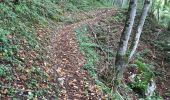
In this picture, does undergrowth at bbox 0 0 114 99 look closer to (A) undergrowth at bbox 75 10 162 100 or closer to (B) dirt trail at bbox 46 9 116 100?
(B) dirt trail at bbox 46 9 116 100

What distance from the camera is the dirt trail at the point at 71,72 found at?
8.28 meters

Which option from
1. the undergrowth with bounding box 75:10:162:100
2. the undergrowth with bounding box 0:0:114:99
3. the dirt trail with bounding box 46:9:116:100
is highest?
the undergrowth with bounding box 0:0:114:99

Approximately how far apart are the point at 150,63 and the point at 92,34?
4063 mm

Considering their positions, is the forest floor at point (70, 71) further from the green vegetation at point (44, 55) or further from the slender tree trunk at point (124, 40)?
the slender tree trunk at point (124, 40)

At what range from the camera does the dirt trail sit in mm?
8284

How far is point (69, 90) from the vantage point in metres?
8.27

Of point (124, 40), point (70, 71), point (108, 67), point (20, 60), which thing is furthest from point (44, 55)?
point (108, 67)

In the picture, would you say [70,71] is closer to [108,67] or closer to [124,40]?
[124,40]

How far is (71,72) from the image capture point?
949cm

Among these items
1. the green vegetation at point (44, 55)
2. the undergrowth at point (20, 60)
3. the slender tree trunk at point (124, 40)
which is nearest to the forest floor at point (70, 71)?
the green vegetation at point (44, 55)

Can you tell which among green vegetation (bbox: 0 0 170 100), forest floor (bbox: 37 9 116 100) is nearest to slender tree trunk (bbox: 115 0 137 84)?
green vegetation (bbox: 0 0 170 100)

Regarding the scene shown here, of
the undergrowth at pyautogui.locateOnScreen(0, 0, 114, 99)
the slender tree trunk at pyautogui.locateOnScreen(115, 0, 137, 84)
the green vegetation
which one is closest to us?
the undergrowth at pyautogui.locateOnScreen(0, 0, 114, 99)

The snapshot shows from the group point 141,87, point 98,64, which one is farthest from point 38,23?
point 141,87

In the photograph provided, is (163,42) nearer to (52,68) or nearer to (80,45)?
(80,45)
